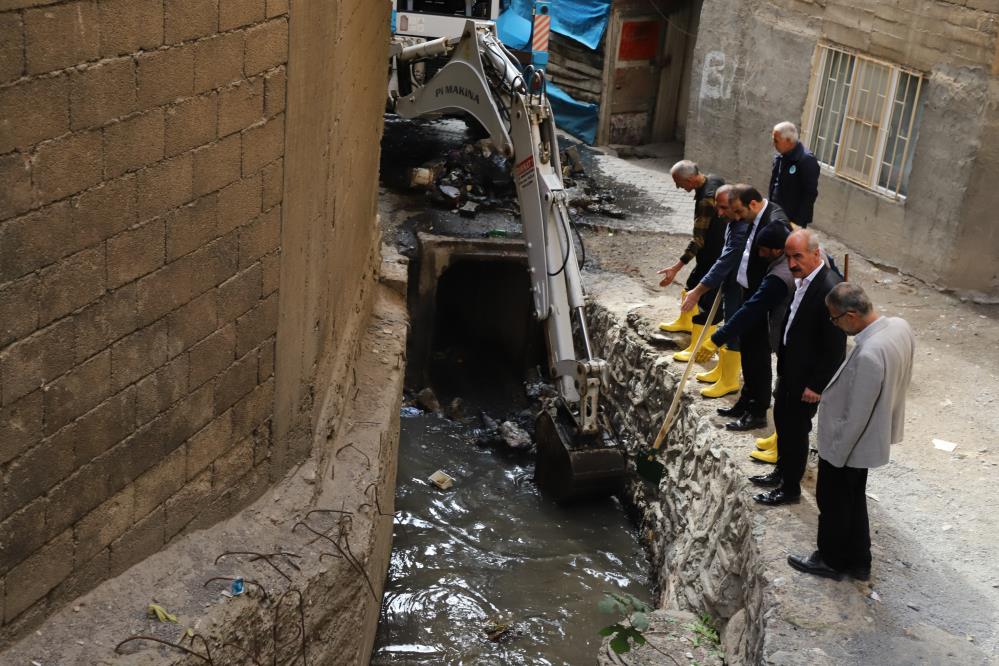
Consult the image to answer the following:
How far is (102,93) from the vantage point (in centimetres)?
339

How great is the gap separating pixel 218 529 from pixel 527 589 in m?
3.86

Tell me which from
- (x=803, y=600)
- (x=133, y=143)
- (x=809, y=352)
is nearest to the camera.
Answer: (x=133, y=143)

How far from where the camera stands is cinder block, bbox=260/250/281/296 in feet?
15.4

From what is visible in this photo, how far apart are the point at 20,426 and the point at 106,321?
482 mm

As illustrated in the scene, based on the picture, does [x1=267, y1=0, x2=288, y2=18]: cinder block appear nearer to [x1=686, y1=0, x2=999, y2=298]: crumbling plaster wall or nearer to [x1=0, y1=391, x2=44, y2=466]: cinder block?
[x1=0, y1=391, x2=44, y2=466]: cinder block

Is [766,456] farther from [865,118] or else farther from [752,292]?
[865,118]

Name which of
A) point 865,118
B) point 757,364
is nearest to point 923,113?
point 865,118

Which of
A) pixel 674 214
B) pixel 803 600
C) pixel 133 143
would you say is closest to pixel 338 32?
pixel 133 143

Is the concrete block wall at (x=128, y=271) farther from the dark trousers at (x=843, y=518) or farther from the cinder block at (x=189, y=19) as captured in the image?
the dark trousers at (x=843, y=518)

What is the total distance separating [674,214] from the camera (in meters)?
13.6

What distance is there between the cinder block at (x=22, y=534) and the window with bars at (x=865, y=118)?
390 inches

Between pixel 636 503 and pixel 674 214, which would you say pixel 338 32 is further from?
pixel 674 214

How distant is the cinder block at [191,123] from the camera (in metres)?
3.82

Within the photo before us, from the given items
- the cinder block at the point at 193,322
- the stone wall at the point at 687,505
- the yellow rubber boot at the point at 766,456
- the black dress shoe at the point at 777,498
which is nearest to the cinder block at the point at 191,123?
the cinder block at the point at 193,322
